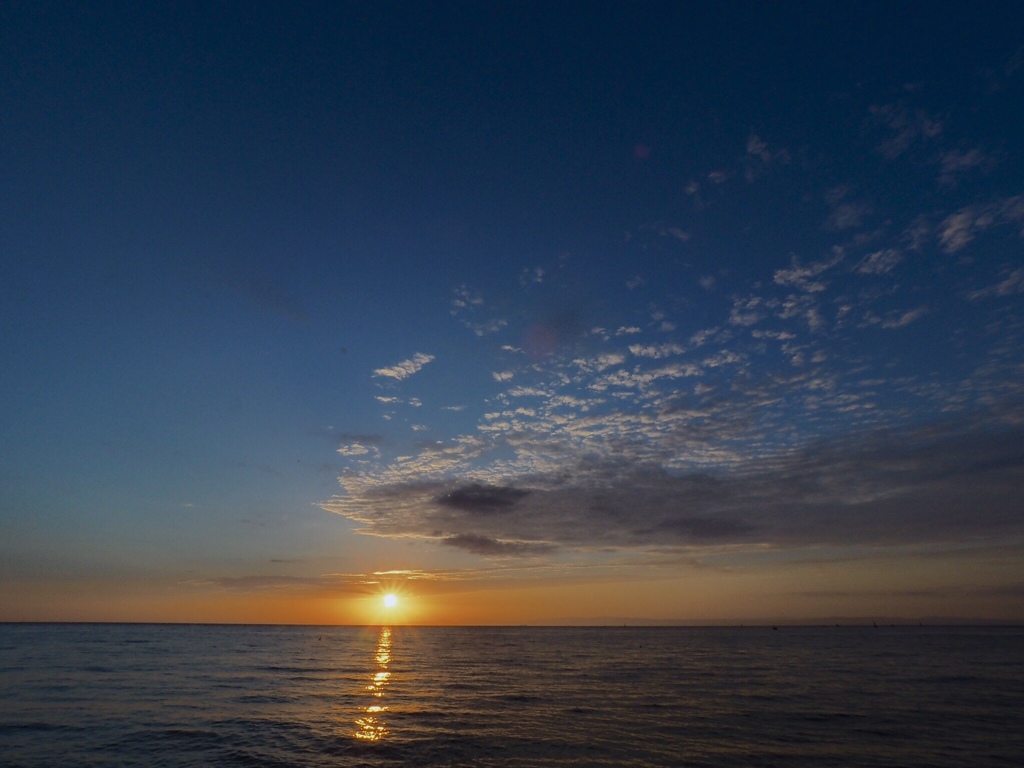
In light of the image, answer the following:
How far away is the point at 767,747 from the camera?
31375 mm

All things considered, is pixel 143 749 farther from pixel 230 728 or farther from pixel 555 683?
pixel 555 683

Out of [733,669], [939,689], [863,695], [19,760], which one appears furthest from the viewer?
[733,669]

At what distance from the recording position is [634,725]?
37000 mm

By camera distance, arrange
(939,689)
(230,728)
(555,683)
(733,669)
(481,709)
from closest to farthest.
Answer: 1. (230,728)
2. (481,709)
3. (939,689)
4. (555,683)
5. (733,669)

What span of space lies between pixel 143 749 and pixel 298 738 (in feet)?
27.7

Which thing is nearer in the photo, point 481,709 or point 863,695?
point 481,709

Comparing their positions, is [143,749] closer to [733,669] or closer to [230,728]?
[230,728]

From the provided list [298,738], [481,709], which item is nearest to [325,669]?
[481,709]

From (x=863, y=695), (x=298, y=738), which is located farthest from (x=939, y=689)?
(x=298, y=738)

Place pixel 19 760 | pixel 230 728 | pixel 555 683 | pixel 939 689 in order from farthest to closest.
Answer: pixel 555 683 → pixel 939 689 → pixel 230 728 → pixel 19 760

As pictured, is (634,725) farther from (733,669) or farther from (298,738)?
(733,669)

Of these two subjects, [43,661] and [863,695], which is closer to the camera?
[863,695]

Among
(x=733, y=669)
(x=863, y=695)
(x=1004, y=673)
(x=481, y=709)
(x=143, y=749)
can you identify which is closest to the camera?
(x=143, y=749)

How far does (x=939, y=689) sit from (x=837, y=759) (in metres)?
36.6
